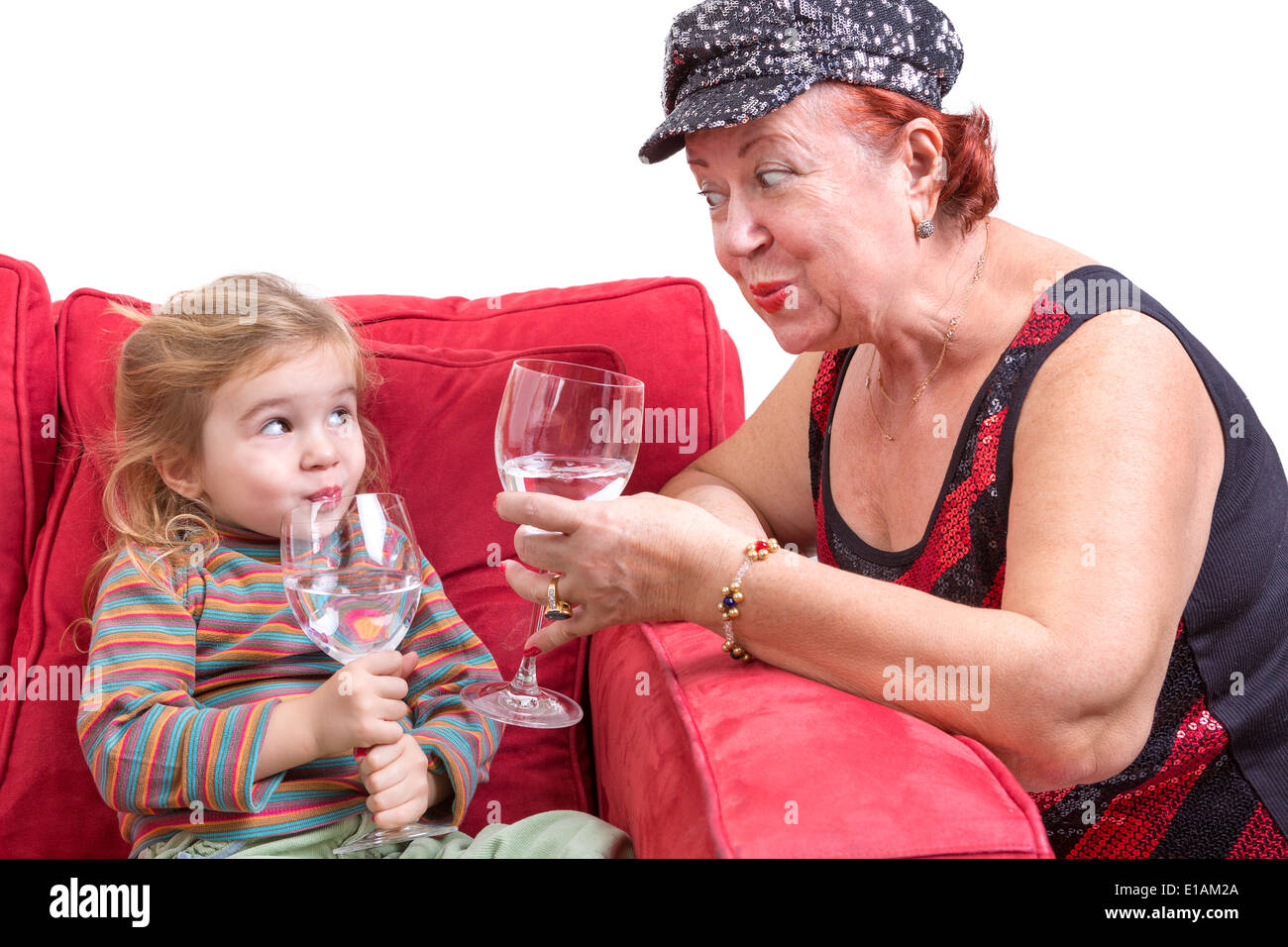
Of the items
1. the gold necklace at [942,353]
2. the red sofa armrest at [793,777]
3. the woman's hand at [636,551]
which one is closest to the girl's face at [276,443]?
the woman's hand at [636,551]

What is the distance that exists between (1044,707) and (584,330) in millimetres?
1013

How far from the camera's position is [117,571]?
1.46m

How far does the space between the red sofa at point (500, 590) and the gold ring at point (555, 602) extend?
132mm

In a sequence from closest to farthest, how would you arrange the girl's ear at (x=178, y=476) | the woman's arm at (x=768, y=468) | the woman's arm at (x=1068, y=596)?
1. the woman's arm at (x=1068, y=596)
2. the girl's ear at (x=178, y=476)
3. the woman's arm at (x=768, y=468)

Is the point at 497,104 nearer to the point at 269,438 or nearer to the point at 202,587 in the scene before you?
the point at 269,438

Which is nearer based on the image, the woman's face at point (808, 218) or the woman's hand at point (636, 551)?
the woman's hand at point (636, 551)

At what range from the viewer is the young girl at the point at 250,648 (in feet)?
4.30

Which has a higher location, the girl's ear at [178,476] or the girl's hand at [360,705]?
the girl's ear at [178,476]

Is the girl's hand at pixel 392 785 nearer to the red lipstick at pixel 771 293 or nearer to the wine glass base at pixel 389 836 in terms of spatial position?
the wine glass base at pixel 389 836

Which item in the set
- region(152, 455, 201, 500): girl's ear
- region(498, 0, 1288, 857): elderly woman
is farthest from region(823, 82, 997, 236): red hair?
region(152, 455, 201, 500): girl's ear

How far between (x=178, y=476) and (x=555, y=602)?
0.59 meters

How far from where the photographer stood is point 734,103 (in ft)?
4.41

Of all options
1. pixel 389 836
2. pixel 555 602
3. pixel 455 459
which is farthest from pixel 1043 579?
pixel 455 459

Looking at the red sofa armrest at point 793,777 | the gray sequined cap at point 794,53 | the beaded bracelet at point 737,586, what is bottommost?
the red sofa armrest at point 793,777
